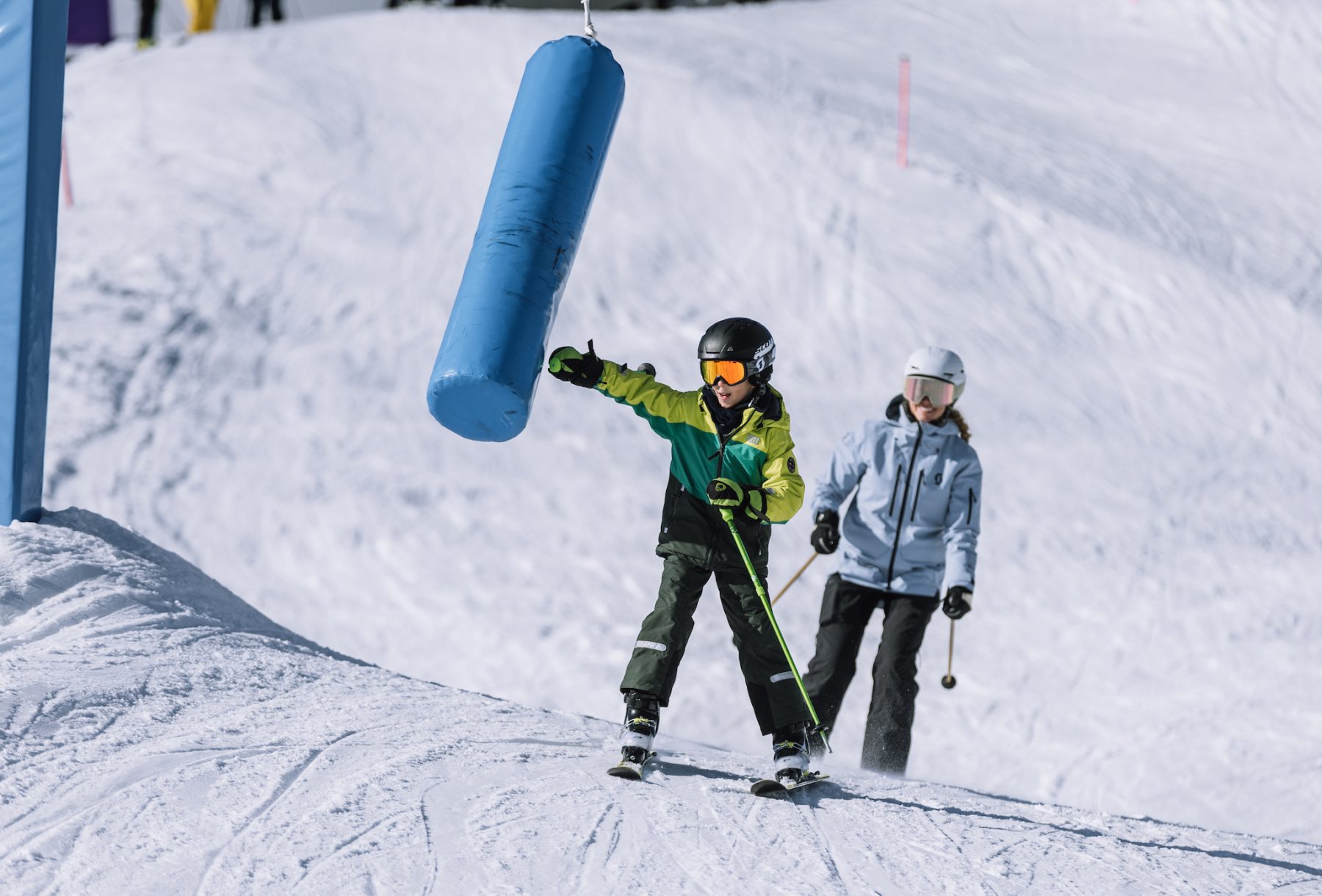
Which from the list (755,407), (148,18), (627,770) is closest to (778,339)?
(755,407)

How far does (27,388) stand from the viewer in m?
5.33

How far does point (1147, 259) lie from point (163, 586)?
9352 mm

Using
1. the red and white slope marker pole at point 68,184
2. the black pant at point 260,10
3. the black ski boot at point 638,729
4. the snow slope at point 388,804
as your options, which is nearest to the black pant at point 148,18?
the black pant at point 260,10

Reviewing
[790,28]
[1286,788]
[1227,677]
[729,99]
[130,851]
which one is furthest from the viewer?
[790,28]

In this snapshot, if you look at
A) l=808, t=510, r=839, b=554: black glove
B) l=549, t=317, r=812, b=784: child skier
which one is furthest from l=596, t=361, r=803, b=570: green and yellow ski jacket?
l=808, t=510, r=839, b=554: black glove

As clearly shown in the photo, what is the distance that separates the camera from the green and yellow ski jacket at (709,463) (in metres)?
4.18

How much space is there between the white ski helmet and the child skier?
113cm

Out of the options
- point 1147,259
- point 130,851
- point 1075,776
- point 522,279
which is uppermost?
point 1147,259

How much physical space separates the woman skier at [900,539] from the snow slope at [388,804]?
530mm

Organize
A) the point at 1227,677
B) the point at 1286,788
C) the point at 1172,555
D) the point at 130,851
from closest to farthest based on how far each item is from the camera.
Answer: the point at 130,851, the point at 1286,788, the point at 1227,677, the point at 1172,555

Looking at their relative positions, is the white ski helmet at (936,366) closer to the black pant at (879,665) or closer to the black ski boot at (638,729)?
the black pant at (879,665)

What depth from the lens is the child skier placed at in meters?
4.19

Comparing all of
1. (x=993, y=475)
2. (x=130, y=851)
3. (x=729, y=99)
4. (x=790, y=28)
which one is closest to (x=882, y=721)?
(x=130, y=851)

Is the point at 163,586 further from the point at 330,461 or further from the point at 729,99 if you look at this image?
the point at 729,99
